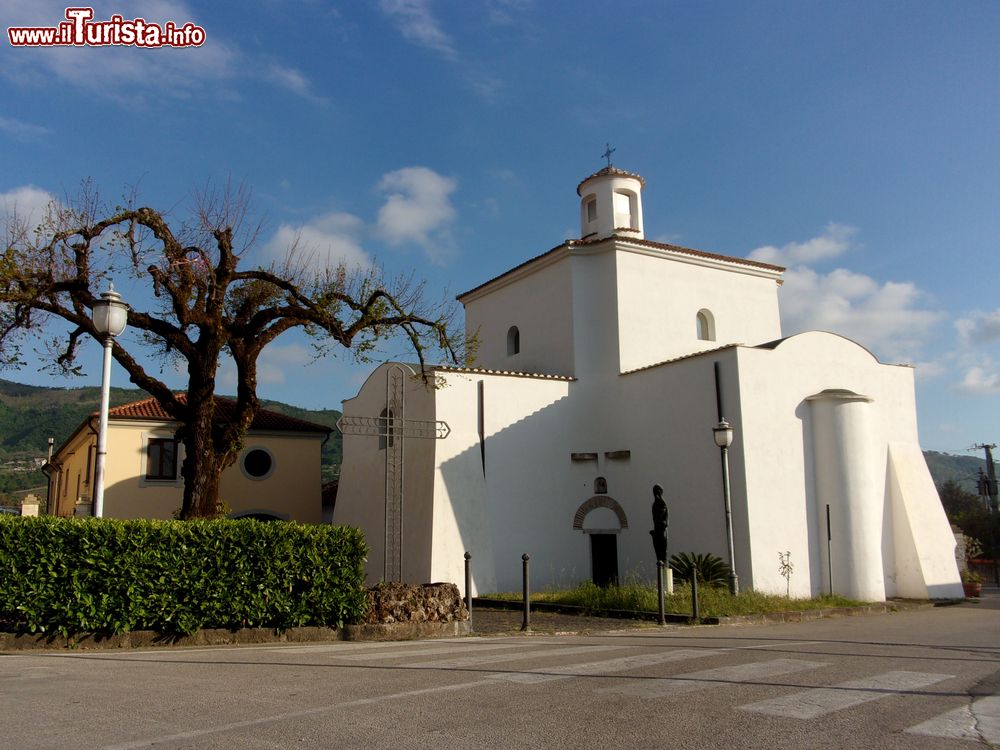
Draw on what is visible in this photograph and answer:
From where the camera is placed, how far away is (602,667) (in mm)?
8258

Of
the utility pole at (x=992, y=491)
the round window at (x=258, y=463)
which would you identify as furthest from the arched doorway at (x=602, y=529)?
the utility pole at (x=992, y=491)

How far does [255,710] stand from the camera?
247 inches

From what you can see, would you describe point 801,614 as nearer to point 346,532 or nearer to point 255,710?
point 346,532

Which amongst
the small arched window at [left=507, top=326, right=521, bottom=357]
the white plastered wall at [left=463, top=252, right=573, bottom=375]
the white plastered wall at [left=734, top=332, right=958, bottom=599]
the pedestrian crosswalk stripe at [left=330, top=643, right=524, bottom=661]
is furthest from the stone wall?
the small arched window at [left=507, top=326, right=521, bottom=357]

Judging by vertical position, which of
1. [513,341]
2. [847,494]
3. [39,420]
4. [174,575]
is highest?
[39,420]

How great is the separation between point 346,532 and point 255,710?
6.46 m

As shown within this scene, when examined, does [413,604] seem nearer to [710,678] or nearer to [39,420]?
[710,678]

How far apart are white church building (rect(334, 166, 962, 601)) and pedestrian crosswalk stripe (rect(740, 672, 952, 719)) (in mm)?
10686

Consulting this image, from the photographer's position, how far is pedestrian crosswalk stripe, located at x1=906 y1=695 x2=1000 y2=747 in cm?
538

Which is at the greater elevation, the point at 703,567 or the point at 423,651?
the point at 703,567

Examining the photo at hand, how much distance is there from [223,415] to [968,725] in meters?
25.4

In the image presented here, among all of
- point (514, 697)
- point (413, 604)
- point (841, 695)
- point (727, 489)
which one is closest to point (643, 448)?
point (727, 489)

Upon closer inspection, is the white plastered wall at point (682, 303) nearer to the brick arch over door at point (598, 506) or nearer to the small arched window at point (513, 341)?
the brick arch over door at point (598, 506)

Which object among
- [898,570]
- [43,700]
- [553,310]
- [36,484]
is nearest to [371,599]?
[43,700]
